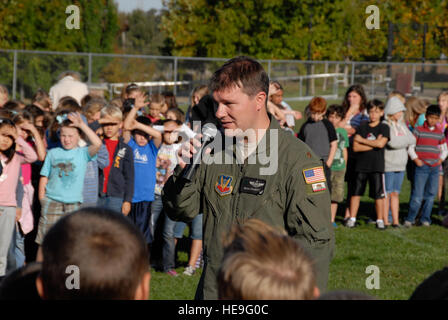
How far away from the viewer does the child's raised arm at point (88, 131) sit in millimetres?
6277

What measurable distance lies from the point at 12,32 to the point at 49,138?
21.2 meters

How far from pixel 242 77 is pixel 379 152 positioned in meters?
6.68

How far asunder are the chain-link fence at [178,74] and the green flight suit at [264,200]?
14.2 m

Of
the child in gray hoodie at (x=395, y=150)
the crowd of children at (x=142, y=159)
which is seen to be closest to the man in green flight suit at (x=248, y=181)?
the crowd of children at (x=142, y=159)

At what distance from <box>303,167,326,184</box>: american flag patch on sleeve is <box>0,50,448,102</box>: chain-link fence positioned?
1443cm

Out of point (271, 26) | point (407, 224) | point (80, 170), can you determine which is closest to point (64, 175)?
point (80, 170)

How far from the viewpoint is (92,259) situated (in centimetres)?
204

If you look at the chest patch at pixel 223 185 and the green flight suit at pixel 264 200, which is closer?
the green flight suit at pixel 264 200

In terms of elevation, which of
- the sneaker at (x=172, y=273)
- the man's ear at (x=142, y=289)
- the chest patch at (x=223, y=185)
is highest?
the chest patch at (x=223, y=185)

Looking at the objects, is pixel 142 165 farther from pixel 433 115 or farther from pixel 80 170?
pixel 433 115

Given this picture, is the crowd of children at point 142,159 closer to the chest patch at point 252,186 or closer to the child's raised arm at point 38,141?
the child's raised arm at point 38,141

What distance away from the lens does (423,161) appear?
9992 millimetres
